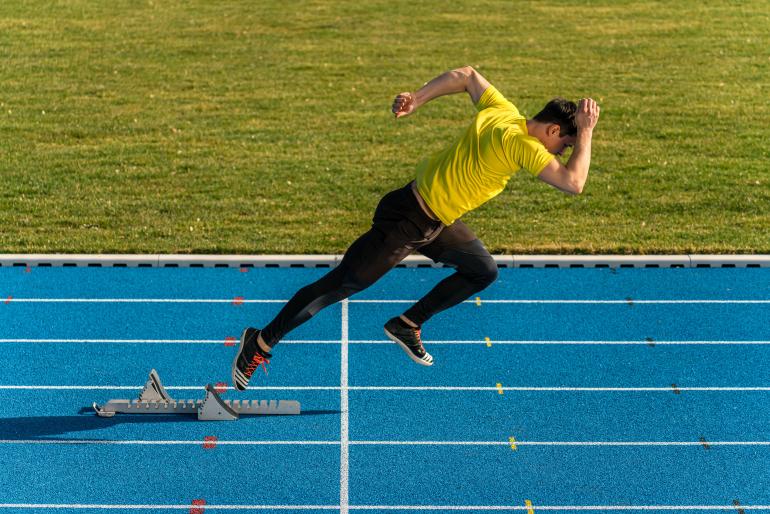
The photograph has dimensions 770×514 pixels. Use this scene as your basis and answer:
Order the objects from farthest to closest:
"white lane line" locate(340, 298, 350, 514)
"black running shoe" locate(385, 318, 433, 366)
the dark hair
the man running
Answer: "black running shoe" locate(385, 318, 433, 366) → "white lane line" locate(340, 298, 350, 514) → the dark hair → the man running

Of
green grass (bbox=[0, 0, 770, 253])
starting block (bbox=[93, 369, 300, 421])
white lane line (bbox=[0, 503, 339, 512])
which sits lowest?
white lane line (bbox=[0, 503, 339, 512])

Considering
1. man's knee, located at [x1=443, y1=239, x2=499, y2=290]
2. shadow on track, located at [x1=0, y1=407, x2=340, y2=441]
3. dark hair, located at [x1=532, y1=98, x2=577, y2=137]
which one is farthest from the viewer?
shadow on track, located at [x1=0, y1=407, x2=340, y2=441]

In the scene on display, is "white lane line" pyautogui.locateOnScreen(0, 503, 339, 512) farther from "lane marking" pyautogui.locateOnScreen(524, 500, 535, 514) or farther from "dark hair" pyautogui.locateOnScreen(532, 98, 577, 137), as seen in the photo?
"dark hair" pyautogui.locateOnScreen(532, 98, 577, 137)

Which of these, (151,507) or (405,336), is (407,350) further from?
(151,507)

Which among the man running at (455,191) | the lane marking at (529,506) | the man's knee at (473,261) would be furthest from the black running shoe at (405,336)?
the lane marking at (529,506)

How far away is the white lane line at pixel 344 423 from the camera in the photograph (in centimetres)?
793

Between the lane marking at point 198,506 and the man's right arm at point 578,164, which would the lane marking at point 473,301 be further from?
the man's right arm at point 578,164

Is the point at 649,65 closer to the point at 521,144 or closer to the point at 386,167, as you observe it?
the point at 386,167

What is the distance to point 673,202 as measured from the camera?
13719 millimetres

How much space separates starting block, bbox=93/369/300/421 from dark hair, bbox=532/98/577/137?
2955mm

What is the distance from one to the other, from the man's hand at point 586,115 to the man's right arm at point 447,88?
32.7 inches

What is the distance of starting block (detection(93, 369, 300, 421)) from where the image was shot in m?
8.78

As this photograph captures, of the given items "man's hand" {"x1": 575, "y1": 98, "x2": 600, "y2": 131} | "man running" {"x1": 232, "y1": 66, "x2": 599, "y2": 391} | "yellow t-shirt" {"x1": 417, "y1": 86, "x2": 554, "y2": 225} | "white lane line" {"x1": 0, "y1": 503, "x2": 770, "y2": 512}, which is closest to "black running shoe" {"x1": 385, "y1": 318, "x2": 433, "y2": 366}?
"man running" {"x1": 232, "y1": 66, "x2": 599, "y2": 391}

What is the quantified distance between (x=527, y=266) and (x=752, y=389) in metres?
2.97
